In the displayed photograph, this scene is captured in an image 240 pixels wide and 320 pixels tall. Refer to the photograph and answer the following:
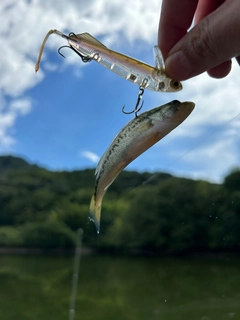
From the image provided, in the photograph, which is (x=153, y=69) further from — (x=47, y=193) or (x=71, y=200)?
(x=47, y=193)

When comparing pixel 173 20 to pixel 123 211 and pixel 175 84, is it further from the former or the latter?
A: pixel 123 211

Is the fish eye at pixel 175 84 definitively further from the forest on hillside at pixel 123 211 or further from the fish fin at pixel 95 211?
the forest on hillside at pixel 123 211

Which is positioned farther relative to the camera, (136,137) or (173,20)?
(173,20)

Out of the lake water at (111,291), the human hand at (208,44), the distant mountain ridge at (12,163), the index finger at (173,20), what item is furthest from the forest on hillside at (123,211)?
the human hand at (208,44)

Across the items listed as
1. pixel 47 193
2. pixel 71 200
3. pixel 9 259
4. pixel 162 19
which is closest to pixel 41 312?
pixel 9 259

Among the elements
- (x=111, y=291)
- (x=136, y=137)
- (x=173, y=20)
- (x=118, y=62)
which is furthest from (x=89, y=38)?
(x=111, y=291)

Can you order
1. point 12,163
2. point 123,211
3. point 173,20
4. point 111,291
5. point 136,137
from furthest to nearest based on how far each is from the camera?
point 111,291 → point 12,163 → point 123,211 → point 173,20 → point 136,137

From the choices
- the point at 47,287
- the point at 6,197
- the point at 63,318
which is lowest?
the point at 63,318
